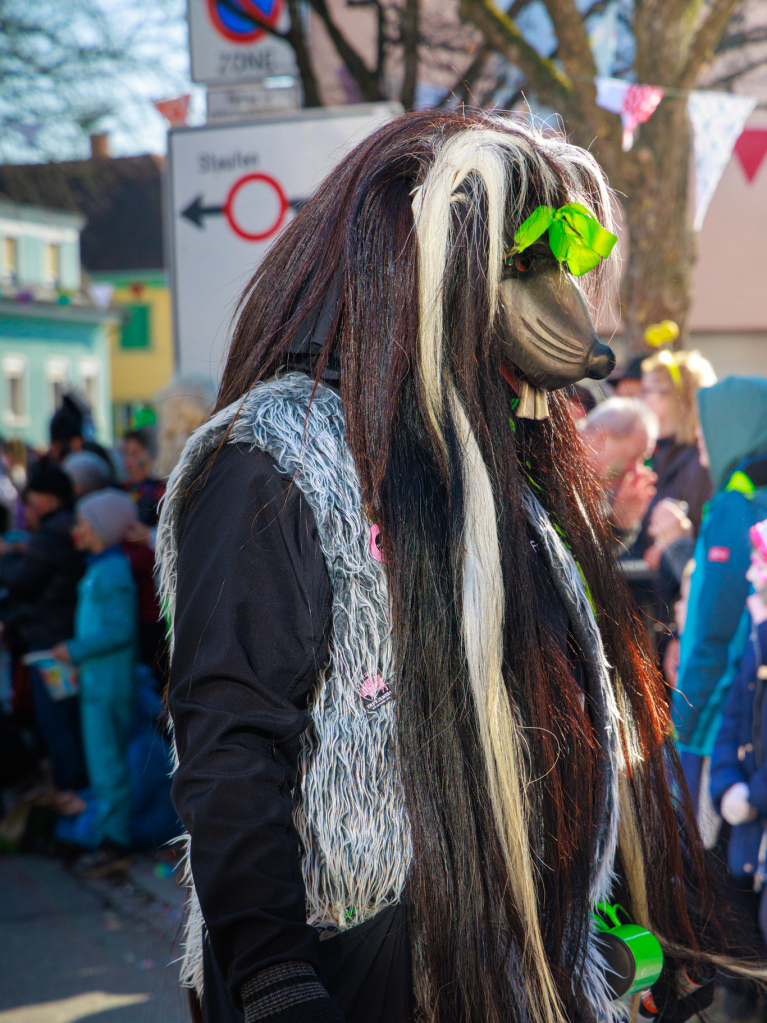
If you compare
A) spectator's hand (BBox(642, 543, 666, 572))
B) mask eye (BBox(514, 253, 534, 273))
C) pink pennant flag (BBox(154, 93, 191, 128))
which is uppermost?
pink pennant flag (BBox(154, 93, 191, 128))

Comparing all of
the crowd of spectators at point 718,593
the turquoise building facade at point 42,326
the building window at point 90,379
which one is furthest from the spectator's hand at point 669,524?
the building window at point 90,379

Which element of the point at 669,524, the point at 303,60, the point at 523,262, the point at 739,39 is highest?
the point at 739,39

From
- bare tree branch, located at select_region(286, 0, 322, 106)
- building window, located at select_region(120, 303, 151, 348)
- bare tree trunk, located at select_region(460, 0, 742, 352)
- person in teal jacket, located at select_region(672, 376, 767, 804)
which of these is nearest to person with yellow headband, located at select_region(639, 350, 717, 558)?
person in teal jacket, located at select_region(672, 376, 767, 804)

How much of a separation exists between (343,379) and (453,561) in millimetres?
284

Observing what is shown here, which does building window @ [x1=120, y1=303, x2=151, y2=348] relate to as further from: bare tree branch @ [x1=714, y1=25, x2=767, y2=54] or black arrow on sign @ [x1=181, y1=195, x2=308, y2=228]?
black arrow on sign @ [x1=181, y1=195, x2=308, y2=228]

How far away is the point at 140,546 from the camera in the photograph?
15.9ft

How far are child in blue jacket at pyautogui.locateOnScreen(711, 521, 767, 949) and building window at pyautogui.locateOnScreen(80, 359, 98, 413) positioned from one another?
3208cm

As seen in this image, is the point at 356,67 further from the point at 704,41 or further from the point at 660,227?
the point at 660,227

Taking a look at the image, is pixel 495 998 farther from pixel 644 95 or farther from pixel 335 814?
pixel 644 95

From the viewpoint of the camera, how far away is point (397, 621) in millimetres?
1225

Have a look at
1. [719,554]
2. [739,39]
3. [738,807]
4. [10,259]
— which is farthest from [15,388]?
[738,807]

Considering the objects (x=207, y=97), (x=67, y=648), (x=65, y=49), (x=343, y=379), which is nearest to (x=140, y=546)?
(x=67, y=648)

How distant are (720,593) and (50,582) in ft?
11.6

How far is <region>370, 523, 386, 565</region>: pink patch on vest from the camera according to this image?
1250 mm
